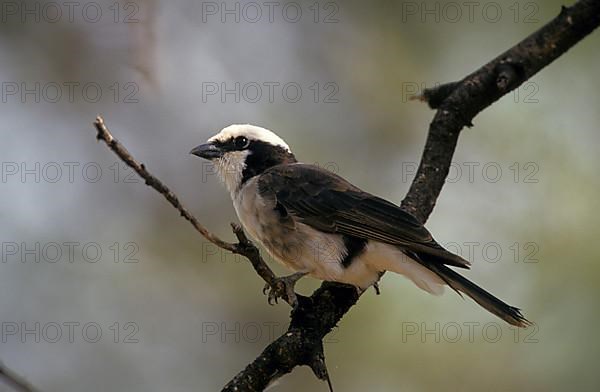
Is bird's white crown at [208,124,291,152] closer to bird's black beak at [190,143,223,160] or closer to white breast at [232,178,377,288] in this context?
bird's black beak at [190,143,223,160]

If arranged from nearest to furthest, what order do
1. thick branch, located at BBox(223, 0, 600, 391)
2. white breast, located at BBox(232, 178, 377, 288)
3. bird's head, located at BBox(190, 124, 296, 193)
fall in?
thick branch, located at BBox(223, 0, 600, 391)
white breast, located at BBox(232, 178, 377, 288)
bird's head, located at BBox(190, 124, 296, 193)

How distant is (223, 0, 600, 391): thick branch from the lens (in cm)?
280

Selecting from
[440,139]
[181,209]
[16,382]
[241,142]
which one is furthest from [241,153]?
[16,382]

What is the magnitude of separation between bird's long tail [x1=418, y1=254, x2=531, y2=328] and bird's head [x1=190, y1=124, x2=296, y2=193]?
124cm

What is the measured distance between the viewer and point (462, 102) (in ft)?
12.0

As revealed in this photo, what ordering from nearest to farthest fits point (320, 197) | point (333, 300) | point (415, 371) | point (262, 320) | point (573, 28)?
1. point (573, 28)
2. point (333, 300)
3. point (320, 197)
4. point (415, 371)
5. point (262, 320)

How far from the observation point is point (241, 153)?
4527 mm

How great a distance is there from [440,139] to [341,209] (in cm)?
57

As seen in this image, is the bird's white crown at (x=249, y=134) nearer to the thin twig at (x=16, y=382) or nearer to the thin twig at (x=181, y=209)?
the thin twig at (x=181, y=209)

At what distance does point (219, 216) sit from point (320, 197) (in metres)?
2.35

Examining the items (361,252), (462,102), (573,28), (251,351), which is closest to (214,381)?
(251,351)

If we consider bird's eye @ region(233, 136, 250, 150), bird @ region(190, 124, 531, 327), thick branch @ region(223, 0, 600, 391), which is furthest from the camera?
bird's eye @ region(233, 136, 250, 150)

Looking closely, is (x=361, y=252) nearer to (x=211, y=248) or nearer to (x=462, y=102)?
(x=462, y=102)

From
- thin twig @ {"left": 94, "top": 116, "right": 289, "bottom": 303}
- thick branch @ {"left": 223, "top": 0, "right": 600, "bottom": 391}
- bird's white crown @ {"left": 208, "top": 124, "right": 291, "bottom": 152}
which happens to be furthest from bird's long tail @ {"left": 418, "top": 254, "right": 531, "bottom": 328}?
bird's white crown @ {"left": 208, "top": 124, "right": 291, "bottom": 152}
